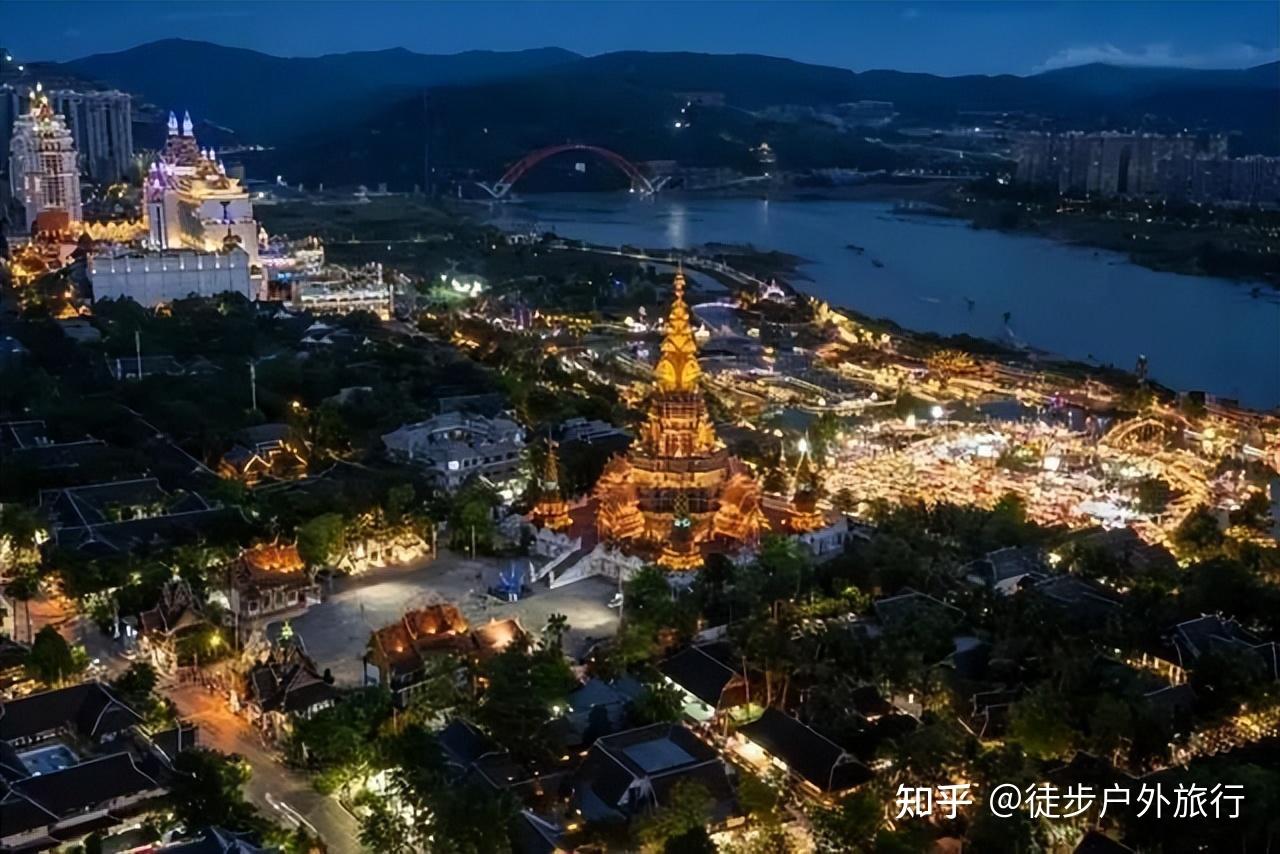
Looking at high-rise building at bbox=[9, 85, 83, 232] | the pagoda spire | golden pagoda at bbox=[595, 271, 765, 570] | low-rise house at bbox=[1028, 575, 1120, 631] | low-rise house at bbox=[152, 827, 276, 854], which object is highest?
high-rise building at bbox=[9, 85, 83, 232]

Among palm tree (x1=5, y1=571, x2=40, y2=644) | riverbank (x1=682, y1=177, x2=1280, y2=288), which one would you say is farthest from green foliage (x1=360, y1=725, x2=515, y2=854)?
riverbank (x1=682, y1=177, x2=1280, y2=288)

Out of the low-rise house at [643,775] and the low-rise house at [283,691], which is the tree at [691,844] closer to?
the low-rise house at [643,775]

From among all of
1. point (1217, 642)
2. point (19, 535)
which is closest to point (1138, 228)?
point (1217, 642)

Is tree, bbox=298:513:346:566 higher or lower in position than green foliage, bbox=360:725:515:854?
higher

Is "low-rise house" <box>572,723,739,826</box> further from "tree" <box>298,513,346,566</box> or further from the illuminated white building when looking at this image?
the illuminated white building

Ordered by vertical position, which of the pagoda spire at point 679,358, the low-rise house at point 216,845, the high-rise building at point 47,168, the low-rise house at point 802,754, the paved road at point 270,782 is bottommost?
the paved road at point 270,782

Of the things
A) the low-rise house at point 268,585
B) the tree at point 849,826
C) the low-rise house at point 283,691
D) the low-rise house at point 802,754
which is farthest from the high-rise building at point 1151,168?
the low-rise house at point 283,691
